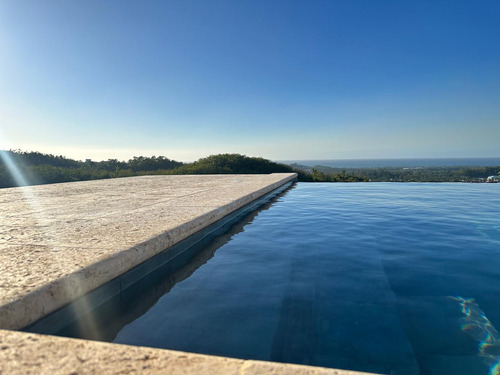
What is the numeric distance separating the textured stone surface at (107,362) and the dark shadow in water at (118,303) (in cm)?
42

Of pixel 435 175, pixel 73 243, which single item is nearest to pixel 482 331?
pixel 73 243

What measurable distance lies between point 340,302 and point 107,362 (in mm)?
1655

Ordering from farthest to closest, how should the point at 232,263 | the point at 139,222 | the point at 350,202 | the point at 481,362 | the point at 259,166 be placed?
1. the point at 259,166
2. the point at 350,202
3. the point at 139,222
4. the point at 232,263
5. the point at 481,362

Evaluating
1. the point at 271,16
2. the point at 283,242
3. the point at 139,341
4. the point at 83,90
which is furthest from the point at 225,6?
the point at 139,341

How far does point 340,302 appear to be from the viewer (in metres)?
2.10

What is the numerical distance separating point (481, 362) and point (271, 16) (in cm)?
1287

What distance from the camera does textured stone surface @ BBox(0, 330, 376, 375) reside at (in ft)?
3.14

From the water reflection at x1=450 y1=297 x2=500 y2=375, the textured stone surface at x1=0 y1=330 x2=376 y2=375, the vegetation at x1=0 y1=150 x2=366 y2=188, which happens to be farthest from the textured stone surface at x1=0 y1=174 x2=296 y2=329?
the vegetation at x1=0 y1=150 x2=366 y2=188

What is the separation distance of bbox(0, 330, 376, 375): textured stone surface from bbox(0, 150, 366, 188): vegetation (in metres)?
11.5

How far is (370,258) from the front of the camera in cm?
303

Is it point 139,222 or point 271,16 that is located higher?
point 271,16

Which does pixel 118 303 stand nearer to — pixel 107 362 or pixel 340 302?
pixel 107 362

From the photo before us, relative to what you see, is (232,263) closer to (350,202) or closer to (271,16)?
(350,202)

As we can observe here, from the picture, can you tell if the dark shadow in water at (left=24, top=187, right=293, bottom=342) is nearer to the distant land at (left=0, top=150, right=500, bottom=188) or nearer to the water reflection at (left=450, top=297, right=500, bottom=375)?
the water reflection at (left=450, top=297, right=500, bottom=375)
